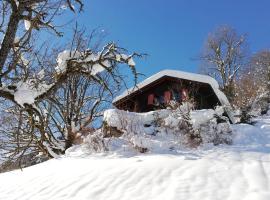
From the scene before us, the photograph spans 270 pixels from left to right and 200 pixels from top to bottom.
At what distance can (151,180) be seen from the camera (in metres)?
6.98

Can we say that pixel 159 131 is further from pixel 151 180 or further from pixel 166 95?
pixel 166 95

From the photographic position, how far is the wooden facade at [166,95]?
19.6 metres

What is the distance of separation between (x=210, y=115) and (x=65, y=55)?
7.13m

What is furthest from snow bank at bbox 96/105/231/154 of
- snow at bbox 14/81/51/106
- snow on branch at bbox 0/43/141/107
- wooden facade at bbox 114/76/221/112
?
wooden facade at bbox 114/76/221/112

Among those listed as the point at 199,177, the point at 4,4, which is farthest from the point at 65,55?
the point at 199,177

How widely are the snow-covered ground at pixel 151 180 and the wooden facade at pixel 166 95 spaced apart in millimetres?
9906

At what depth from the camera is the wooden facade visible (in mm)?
19578

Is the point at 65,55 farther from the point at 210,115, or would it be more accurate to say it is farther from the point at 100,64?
the point at 210,115

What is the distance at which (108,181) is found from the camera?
7.30 m

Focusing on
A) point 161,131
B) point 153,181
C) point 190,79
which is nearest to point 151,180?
point 153,181

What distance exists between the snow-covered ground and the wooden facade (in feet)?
32.5

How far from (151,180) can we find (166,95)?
14.4 m

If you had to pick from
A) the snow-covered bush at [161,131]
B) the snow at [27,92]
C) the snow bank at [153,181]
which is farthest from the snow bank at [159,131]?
the snow at [27,92]

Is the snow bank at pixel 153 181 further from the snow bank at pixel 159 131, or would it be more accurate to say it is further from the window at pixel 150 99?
the window at pixel 150 99
